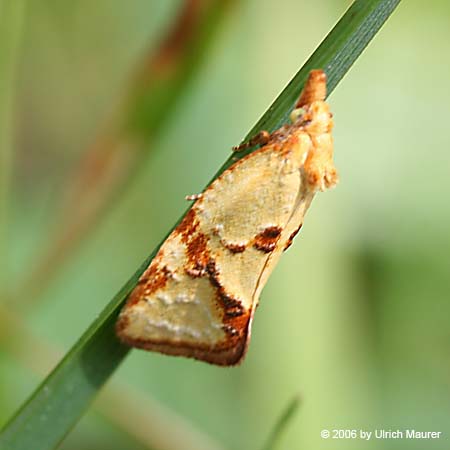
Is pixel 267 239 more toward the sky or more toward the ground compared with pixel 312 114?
more toward the ground

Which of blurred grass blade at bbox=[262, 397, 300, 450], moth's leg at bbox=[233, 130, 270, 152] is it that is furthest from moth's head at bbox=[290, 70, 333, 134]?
blurred grass blade at bbox=[262, 397, 300, 450]

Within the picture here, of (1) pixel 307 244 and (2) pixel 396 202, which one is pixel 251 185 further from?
(2) pixel 396 202

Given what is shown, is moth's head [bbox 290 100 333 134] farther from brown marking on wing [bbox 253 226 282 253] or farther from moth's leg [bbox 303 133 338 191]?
brown marking on wing [bbox 253 226 282 253]

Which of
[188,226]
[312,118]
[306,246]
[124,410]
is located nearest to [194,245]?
[188,226]

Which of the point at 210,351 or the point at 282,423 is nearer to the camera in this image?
the point at 282,423

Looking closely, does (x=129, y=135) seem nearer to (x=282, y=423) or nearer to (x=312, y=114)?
(x=312, y=114)
